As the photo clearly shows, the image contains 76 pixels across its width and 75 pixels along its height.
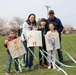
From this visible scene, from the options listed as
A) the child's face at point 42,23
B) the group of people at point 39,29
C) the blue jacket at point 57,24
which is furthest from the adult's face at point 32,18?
the blue jacket at point 57,24

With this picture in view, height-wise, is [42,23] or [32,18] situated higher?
[32,18]

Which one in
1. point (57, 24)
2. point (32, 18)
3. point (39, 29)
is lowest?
point (39, 29)

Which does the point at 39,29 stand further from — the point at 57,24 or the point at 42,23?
the point at 57,24

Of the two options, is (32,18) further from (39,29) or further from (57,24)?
(57,24)

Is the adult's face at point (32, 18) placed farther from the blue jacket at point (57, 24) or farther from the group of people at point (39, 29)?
the blue jacket at point (57, 24)

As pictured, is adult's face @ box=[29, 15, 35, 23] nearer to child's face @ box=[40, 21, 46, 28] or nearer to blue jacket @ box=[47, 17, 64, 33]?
child's face @ box=[40, 21, 46, 28]

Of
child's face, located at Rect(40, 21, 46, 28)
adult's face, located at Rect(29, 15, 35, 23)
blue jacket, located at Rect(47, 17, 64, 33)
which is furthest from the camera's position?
blue jacket, located at Rect(47, 17, 64, 33)

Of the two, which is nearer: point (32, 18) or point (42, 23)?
point (32, 18)

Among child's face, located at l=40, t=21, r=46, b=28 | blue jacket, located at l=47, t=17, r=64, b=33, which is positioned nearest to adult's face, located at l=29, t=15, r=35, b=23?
child's face, located at l=40, t=21, r=46, b=28

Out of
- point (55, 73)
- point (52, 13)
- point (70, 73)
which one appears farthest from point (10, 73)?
point (52, 13)

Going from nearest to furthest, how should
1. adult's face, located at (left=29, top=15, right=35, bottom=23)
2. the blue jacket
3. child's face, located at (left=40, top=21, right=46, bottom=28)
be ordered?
adult's face, located at (left=29, top=15, right=35, bottom=23), child's face, located at (left=40, top=21, right=46, bottom=28), the blue jacket

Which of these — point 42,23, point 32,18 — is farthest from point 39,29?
point 32,18

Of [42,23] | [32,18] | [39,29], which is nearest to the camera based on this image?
[32,18]

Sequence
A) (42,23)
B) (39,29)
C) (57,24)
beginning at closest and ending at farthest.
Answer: (42,23) < (39,29) < (57,24)
